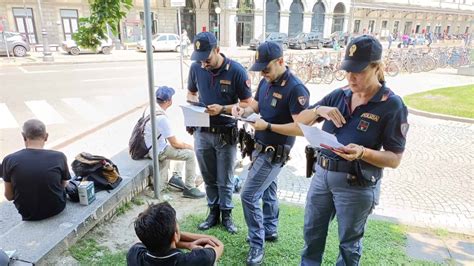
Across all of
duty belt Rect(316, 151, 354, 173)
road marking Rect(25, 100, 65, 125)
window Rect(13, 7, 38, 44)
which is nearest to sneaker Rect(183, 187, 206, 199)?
duty belt Rect(316, 151, 354, 173)

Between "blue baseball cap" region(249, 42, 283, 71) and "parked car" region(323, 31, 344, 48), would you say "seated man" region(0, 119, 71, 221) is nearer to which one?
"blue baseball cap" region(249, 42, 283, 71)

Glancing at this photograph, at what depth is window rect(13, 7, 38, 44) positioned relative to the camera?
25372 mm

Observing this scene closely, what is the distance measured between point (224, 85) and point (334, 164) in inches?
55.0

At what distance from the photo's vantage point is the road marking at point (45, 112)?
8078mm

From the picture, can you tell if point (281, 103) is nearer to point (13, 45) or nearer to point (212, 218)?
point (212, 218)

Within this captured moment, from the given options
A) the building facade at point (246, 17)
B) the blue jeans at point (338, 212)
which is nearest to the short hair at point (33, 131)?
the blue jeans at point (338, 212)

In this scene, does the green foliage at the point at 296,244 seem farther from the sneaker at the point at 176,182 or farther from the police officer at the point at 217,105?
the sneaker at the point at 176,182

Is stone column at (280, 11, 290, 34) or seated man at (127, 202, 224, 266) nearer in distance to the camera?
seated man at (127, 202, 224, 266)

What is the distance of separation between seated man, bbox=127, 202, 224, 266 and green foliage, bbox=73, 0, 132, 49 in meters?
1.67

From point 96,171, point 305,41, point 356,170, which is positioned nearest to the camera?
point 356,170

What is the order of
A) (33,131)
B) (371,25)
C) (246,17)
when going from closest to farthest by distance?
(33,131), (246,17), (371,25)

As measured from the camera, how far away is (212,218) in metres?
3.67

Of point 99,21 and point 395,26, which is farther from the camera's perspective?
point 395,26

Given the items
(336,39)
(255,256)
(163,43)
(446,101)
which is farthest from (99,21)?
(336,39)
